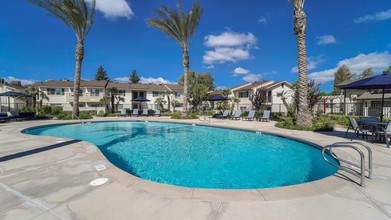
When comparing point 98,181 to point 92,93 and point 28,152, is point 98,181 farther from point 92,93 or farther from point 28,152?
point 92,93

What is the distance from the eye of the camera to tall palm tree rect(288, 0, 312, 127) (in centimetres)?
1109

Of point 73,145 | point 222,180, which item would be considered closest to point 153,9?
point 73,145

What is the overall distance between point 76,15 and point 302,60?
20100 mm

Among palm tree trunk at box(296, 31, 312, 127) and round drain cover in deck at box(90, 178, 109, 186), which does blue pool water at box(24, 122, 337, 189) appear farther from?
palm tree trunk at box(296, 31, 312, 127)

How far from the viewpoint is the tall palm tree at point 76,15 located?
52.2 feet

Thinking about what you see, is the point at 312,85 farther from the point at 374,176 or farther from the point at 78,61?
the point at 78,61

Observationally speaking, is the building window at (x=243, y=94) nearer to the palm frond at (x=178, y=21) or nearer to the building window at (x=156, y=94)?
the building window at (x=156, y=94)

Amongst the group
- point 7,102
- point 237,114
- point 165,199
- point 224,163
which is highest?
point 7,102

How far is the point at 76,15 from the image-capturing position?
A: 666 inches

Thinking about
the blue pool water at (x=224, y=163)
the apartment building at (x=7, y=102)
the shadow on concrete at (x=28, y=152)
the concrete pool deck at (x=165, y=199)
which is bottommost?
the blue pool water at (x=224, y=163)

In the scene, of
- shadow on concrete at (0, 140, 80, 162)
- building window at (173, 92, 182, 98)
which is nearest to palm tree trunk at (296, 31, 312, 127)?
shadow on concrete at (0, 140, 80, 162)

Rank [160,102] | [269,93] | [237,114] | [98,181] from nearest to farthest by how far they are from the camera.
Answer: [98,181] < [237,114] < [269,93] < [160,102]

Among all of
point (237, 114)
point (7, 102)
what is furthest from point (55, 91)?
point (237, 114)

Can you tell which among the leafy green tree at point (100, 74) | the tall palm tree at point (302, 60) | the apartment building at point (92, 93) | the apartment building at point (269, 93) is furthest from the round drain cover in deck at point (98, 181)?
the leafy green tree at point (100, 74)
